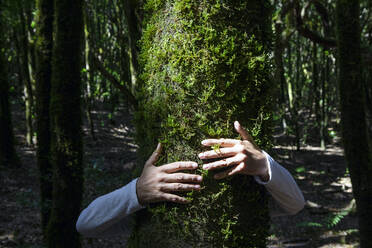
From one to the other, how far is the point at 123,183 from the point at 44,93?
270cm

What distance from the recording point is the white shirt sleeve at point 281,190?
1.78 metres

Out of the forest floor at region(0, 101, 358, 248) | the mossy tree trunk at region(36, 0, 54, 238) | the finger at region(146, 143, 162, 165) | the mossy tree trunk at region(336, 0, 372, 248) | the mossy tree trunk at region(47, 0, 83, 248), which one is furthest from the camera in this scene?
the forest floor at region(0, 101, 358, 248)

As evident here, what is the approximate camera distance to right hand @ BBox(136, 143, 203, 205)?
172 cm

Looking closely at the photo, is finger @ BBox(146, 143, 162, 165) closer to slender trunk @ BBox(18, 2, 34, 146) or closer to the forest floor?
the forest floor

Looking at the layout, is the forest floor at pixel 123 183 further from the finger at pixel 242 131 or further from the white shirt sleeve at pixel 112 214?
the white shirt sleeve at pixel 112 214

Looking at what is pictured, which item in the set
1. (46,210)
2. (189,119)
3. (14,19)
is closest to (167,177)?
(189,119)

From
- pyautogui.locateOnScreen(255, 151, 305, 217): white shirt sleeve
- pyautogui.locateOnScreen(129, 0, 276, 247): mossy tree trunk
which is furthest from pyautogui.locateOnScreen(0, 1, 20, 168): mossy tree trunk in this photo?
pyautogui.locateOnScreen(255, 151, 305, 217): white shirt sleeve

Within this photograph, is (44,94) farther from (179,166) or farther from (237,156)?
(237,156)

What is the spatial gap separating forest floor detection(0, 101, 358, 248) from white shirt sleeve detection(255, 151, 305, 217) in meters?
0.22

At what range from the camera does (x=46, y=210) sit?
234 inches

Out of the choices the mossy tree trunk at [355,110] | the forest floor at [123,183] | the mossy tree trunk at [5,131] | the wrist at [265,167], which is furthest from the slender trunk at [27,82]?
the wrist at [265,167]

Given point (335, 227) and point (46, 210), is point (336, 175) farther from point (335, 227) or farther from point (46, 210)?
point (46, 210)

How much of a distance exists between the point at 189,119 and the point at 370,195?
3.65 metres

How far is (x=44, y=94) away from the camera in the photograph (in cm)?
621
